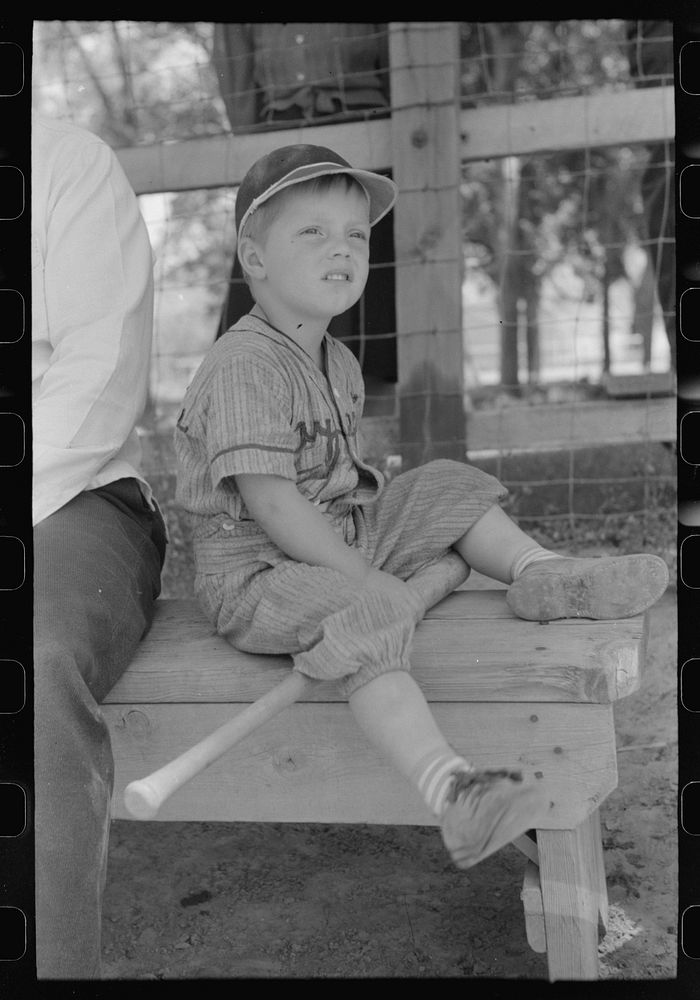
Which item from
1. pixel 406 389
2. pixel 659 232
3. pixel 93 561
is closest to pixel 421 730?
pixel 93 561

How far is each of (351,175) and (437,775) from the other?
2.64ft

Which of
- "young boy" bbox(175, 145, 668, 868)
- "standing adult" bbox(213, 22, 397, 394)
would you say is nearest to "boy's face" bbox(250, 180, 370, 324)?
"young boy" bbox(175, 145, 668, 868)

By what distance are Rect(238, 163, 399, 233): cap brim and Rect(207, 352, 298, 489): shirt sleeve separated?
210 mm

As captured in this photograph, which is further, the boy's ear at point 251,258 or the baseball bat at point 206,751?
the boy's ear at point 251,258

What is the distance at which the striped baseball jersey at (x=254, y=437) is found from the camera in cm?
148

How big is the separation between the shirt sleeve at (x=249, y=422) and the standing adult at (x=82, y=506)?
17 cm

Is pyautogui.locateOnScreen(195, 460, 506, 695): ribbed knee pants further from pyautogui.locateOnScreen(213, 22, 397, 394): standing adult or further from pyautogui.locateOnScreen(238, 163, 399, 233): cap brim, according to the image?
pyautogui.locateOnScreen(213, 22, 397, 394): standing adult

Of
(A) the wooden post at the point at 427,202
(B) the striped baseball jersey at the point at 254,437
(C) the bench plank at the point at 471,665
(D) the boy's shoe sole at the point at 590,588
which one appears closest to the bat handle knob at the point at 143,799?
(C) the bench plank at the point at 471,665

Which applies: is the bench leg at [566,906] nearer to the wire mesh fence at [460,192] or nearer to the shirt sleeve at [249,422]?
the shirt sleeve at [249,422]

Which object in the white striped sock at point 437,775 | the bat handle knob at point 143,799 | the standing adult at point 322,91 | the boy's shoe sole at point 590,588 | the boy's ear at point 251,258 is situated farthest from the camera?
the standing adult at point 322,91

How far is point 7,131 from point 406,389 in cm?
147

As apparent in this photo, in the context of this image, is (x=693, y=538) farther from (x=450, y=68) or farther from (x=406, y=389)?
(x=450, y=68)

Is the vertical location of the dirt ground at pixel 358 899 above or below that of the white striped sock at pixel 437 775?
below

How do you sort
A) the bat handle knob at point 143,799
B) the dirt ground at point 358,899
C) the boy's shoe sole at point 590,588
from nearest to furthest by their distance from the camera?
the bat handle knob at point 143,799
the boy's shoe sole at point 590,588
the dirt ground at point 358,899
